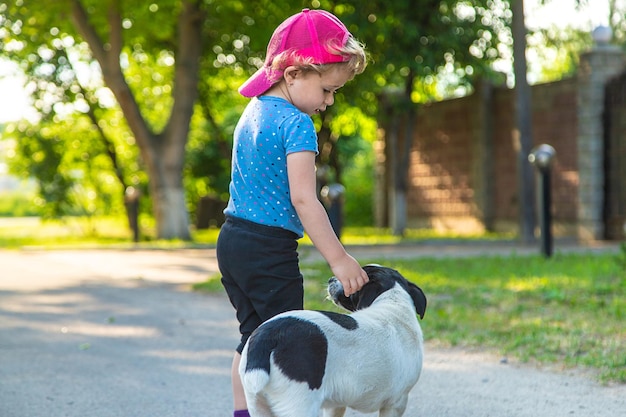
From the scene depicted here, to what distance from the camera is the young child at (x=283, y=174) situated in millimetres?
3123

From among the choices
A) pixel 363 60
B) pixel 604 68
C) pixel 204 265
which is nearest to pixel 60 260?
pixel 204 265

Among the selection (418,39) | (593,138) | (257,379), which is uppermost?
(418,39)

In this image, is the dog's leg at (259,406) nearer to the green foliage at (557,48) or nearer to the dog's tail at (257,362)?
the dog's tail at (257,362)

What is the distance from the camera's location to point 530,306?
7.12 m

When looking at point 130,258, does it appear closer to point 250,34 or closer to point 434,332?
point 250,34

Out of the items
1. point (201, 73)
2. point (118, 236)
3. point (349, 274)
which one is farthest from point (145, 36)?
point (349, 274)

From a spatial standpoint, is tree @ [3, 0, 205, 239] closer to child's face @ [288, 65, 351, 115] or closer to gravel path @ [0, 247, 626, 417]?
gravel path @ [0, 247, 626, 417]

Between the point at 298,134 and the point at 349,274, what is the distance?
544mm

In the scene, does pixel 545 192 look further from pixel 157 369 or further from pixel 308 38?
pixel 308 38

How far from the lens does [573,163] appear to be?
54.0 feet

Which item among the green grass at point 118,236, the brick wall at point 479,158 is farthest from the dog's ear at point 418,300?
the brick wall at point 479,158

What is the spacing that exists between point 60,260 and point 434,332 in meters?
9.16

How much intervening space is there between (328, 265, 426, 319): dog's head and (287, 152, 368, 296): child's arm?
0.11 m

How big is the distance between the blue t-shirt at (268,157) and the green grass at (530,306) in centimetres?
62
